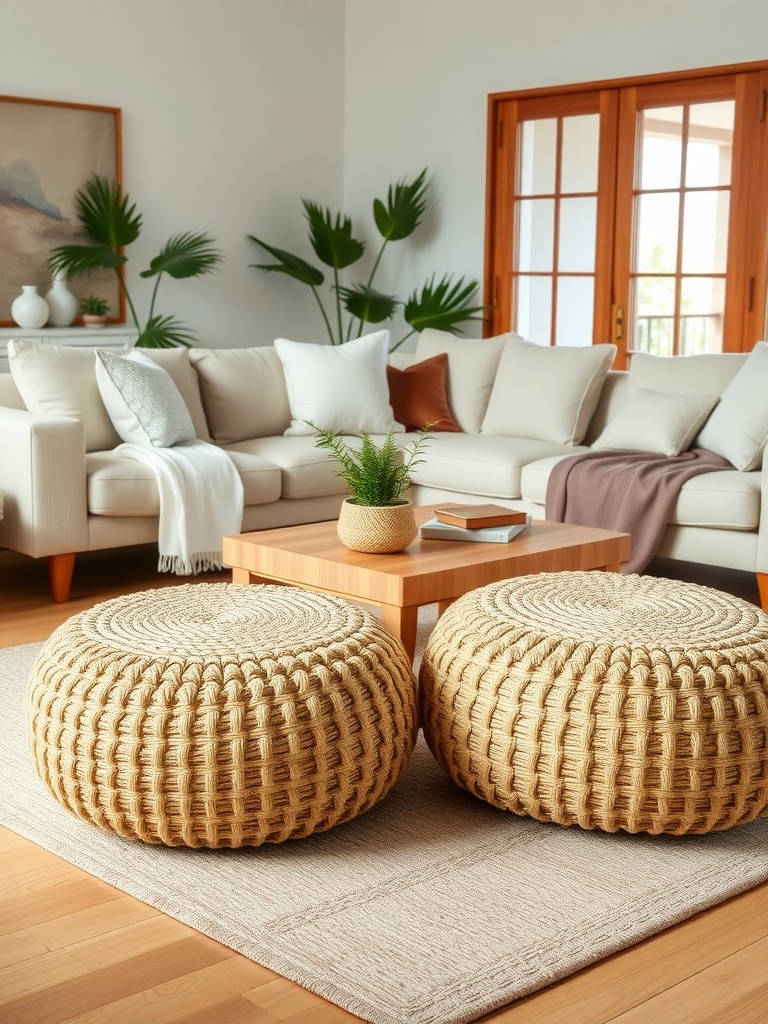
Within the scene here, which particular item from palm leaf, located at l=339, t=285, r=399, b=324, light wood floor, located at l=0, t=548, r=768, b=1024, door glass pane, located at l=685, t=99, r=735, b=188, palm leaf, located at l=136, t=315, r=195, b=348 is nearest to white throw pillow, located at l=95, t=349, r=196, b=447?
palm leaf, located at l=136, t=315, r=195, b=348

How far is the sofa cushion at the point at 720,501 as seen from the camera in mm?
4141

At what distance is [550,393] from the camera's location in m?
5.15

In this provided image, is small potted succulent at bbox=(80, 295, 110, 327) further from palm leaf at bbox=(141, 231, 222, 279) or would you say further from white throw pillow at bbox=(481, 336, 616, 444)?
white throw pillow at bbox=(481, 336, 616, 444)

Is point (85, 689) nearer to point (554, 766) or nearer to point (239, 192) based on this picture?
point (554, 766)

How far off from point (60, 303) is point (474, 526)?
11.5ft

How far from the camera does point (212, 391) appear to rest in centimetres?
517

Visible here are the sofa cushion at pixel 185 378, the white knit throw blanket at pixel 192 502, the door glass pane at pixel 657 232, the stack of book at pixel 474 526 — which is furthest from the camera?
the door glass pane at pixel 657 232

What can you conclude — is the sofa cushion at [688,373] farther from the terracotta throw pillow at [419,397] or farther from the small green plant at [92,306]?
the small green plant at [92,306]

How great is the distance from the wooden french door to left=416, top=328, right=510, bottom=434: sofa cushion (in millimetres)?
1213

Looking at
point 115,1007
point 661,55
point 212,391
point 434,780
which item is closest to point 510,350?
point 212,391

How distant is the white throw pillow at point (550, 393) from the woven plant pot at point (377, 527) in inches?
76.8

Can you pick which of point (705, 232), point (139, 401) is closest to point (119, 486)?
point (139, 401)

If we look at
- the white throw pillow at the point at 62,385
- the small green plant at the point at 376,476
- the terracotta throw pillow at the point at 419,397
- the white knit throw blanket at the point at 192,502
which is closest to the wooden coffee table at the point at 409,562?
the small green plant at the point at 376,476

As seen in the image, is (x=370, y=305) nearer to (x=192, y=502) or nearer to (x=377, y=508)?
(x=192, y=502)
